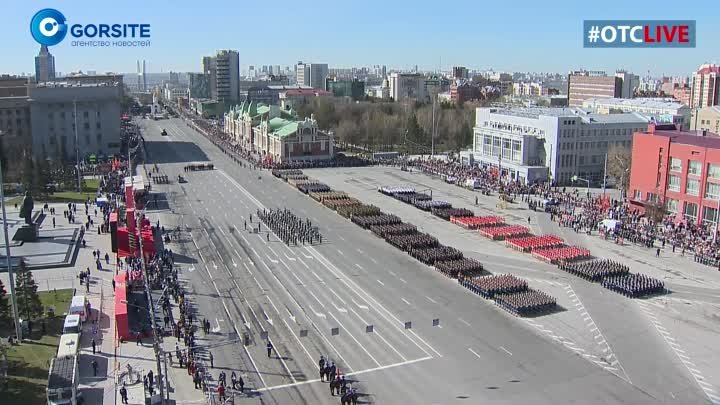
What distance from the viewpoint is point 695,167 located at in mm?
48281

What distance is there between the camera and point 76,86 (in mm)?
86938

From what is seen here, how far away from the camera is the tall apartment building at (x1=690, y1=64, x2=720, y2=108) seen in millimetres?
127938

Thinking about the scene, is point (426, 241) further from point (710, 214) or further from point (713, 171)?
point (713, 171)

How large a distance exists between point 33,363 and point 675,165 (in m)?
45.6

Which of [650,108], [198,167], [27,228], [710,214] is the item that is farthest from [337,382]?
[650,108]

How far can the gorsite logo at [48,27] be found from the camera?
57.0 meters

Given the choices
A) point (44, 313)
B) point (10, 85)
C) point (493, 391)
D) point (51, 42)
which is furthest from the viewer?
point (10, 85)

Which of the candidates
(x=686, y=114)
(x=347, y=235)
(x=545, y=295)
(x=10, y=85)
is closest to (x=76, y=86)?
(x=10, y=85)

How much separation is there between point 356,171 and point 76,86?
40.2 m

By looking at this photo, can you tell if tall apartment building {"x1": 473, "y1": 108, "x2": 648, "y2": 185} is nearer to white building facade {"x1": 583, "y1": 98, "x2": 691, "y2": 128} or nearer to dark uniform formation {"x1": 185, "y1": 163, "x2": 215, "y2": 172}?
white building facade {"x1": 583, "y1": 98, "x2": 691, "y2": 128}

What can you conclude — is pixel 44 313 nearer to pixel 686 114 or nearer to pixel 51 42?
pixel 51 42

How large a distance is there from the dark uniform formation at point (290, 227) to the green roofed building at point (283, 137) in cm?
3421

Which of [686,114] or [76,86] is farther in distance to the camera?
[686,114]

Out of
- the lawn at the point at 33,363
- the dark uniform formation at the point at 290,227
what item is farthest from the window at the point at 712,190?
the lawn at the point at 33,363
